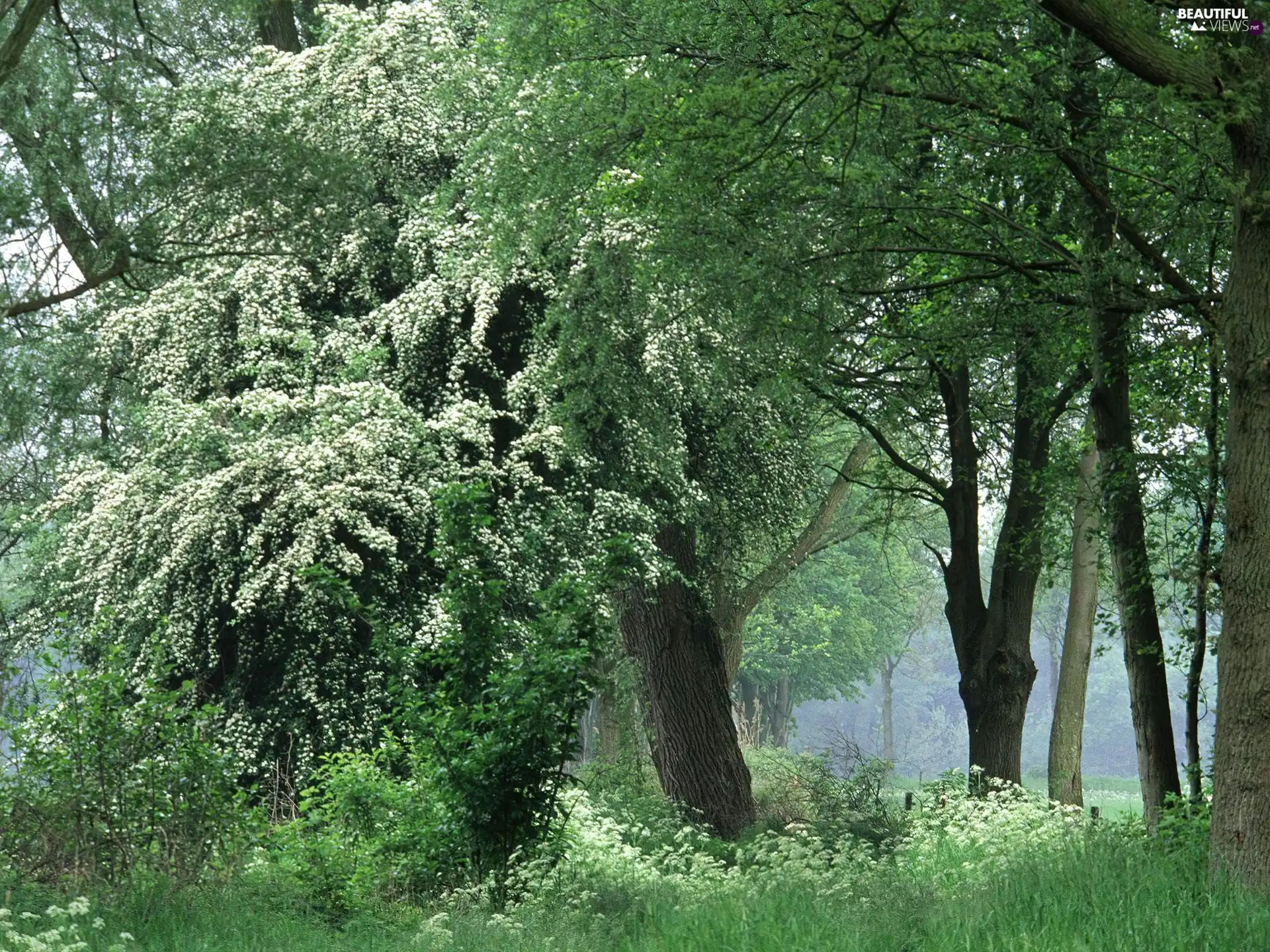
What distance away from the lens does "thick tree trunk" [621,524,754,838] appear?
1479cm

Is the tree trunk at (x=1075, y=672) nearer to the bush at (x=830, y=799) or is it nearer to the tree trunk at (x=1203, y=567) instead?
the bush at (x=830, y=799)

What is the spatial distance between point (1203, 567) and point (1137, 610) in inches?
19.7

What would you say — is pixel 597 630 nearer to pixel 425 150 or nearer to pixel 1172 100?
A: pixel 1172 100

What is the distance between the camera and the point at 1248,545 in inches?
277

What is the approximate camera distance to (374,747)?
12.8 m

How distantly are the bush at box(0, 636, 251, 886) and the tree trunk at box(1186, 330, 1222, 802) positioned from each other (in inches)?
246

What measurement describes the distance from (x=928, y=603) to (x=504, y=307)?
40936 mm

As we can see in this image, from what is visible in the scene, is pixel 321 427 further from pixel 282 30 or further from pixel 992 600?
pixel 992 600

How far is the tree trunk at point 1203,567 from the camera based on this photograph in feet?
28.9

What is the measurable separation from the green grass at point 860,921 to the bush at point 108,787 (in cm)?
63

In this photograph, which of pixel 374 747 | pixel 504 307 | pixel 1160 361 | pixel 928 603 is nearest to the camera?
pixel 1160 361

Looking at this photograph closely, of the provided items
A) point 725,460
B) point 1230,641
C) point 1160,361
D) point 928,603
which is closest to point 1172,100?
point 1230,641

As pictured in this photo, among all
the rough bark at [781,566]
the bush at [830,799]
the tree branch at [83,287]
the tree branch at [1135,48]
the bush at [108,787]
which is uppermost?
the tree branch at [83,287]

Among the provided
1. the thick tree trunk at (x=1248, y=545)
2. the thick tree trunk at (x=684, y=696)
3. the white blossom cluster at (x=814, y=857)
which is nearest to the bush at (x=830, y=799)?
the thick tree trunk at (x=684, y=696)
